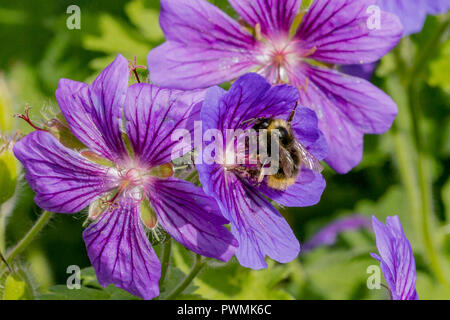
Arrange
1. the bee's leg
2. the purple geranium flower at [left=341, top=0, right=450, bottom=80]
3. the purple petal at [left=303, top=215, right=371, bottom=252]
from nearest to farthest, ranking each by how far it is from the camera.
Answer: the bee's leg → the purple geranium flower at [left=341, top=0, right=450, bottom=80] → the purple petal at [left=303, top=215, right=371, bottom=252]

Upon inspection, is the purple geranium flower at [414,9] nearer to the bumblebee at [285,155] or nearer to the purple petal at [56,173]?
the bumblebee at [285,155]

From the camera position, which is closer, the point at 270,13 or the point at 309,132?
the point at 309,132

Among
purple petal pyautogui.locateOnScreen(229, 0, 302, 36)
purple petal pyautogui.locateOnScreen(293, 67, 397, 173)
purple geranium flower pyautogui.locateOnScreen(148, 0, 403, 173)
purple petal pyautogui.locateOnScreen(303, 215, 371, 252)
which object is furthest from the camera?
purple petal pyautogui.locateOnScreen(303, 215, 371, 252)

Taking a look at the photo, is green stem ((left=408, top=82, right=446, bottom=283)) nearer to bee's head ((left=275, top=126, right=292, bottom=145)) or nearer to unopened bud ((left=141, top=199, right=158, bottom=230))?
bee's head ((left=275, top=126, right=292, bottom=145))

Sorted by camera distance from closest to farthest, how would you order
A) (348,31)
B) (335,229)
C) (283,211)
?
1. (348,31)
2. (283,211)
3. (335,229)

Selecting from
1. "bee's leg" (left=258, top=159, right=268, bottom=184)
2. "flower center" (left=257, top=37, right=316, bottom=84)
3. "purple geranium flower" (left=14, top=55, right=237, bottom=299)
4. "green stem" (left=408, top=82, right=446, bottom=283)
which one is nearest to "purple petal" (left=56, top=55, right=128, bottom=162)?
"purple geranium flower" (left=14, top=55, right=237, bottom=299)

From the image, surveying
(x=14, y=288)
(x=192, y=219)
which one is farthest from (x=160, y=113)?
(x=14, y=288)

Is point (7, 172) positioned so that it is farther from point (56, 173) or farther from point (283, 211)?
point (283, 211)

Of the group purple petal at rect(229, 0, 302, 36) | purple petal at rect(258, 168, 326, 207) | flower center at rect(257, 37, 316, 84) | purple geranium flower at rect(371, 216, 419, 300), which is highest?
purple petal at rect(229, 0, 302, 36)
